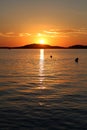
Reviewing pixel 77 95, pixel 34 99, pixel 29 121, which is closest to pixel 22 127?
pixel 29 121

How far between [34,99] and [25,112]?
5.34 metres

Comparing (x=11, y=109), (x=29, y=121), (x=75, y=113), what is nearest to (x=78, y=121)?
(x=75, y=113)

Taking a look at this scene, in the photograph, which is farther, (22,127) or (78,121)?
(78,121)

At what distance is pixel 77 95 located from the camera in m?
27.0

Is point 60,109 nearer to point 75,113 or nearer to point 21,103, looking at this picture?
point 75,113

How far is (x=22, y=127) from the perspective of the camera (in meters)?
15.8

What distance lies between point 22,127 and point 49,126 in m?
1.73

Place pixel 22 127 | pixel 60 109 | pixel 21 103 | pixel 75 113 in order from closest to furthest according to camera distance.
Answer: pixel 22 127 → pixel 75 113 → pixel 60 109 → pixel 21 103

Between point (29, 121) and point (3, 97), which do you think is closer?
point (29, 121)

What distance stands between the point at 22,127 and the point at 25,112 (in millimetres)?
3612

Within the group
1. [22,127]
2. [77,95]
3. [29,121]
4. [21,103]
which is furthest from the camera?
[77,95]

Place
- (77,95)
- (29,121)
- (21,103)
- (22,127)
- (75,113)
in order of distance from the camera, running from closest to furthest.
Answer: (22,127), (29,121), (75,113), (21,103), (77,95)

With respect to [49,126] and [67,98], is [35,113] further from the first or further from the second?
[67,98]

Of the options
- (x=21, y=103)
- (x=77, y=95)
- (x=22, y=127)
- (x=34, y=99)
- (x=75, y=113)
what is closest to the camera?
(x=22, y=127)
